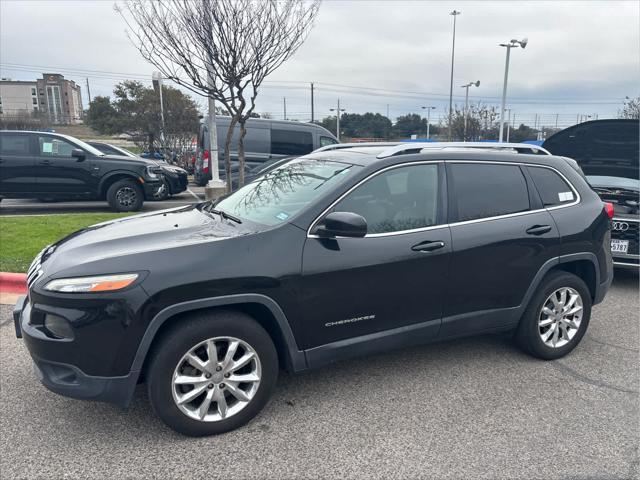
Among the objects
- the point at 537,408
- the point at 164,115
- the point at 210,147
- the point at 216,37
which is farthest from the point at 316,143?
the point at 164,115

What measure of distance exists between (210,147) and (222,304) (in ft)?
34.8

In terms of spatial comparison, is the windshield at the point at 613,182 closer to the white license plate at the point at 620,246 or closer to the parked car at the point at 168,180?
the white license plate at the point at 620,246

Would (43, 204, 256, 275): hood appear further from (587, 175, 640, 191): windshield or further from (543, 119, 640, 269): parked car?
(587, 175, 640, 191): windshield

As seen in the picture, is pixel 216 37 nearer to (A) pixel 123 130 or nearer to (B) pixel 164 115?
(B) pixel 164 115

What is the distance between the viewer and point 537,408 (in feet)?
10.4

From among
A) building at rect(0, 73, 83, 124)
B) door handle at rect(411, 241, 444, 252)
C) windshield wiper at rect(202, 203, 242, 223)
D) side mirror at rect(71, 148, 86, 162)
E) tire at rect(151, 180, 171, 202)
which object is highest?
building at rect(0, 73, 83, 124)

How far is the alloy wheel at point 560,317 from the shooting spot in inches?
151

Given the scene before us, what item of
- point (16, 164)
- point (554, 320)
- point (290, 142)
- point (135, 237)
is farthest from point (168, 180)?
point (554, 320)

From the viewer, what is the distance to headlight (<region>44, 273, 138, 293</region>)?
8.32 ft

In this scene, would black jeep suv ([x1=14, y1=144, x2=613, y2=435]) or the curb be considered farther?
the curb

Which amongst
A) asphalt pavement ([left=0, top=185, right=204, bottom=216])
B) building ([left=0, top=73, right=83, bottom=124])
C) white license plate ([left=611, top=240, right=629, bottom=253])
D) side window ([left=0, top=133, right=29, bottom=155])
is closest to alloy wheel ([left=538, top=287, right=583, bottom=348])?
white license plate ([left=611, top=240, right=629, bottom=253])

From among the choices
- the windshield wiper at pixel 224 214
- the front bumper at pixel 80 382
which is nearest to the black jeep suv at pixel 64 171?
the windshield wiper at pixel 224 214

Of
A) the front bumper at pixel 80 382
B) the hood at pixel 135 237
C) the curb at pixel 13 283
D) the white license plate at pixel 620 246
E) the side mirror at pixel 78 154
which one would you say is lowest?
the curb at pixel 13 283

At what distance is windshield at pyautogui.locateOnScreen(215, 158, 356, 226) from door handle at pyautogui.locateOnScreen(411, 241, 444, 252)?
67 cm
